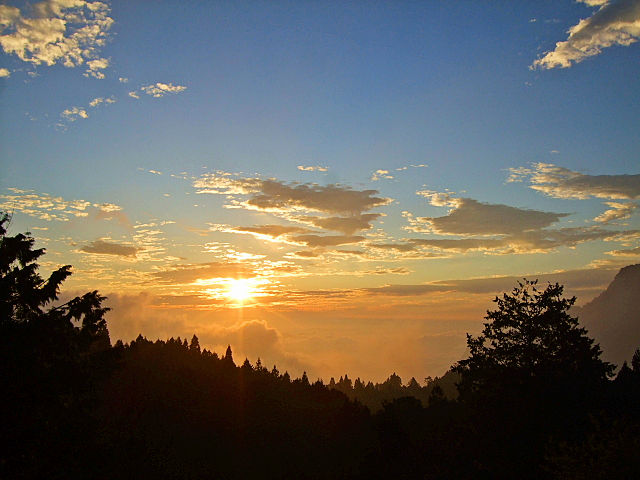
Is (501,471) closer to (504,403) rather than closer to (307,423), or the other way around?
(504,403)

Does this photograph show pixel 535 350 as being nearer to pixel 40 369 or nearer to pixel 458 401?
pixel 458 401

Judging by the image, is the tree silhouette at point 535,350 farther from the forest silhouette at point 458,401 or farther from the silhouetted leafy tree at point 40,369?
the silhouetted leafy tree at point 40,369

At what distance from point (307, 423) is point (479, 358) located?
155 m

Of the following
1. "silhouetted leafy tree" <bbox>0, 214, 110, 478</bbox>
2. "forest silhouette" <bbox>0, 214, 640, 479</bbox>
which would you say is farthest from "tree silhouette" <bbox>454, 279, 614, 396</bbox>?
"silhouetted leafy tree" <bbox>0, 214, 110, 478</bbox>

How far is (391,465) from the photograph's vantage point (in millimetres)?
67938

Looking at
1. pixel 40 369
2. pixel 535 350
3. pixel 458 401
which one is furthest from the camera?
pixel 458 401

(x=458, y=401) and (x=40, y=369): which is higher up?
(x=40, y=369)

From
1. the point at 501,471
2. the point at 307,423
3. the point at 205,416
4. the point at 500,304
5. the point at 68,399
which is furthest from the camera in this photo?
the point at 205,416

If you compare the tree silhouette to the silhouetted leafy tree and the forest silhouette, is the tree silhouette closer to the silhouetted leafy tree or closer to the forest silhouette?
the forest silhouette

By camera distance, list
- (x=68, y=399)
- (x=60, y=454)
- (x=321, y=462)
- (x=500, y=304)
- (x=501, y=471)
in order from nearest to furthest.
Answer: (x=60, y=454)
(x=68, y=399)
(x=501, y=471)
(x=500, y=304)
(x=321, y=462)

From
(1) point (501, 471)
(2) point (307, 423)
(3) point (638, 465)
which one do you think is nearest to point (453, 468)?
(1) point (501, 471)

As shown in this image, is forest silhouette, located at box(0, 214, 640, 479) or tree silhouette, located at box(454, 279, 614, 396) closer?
forest silhouette, located at box(0, 214, 640, 479)

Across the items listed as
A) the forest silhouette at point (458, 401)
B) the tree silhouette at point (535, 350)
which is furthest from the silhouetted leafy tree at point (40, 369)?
the tree silhouette at point (535, 350)

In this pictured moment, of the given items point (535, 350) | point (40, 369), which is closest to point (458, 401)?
point (535, 350)
